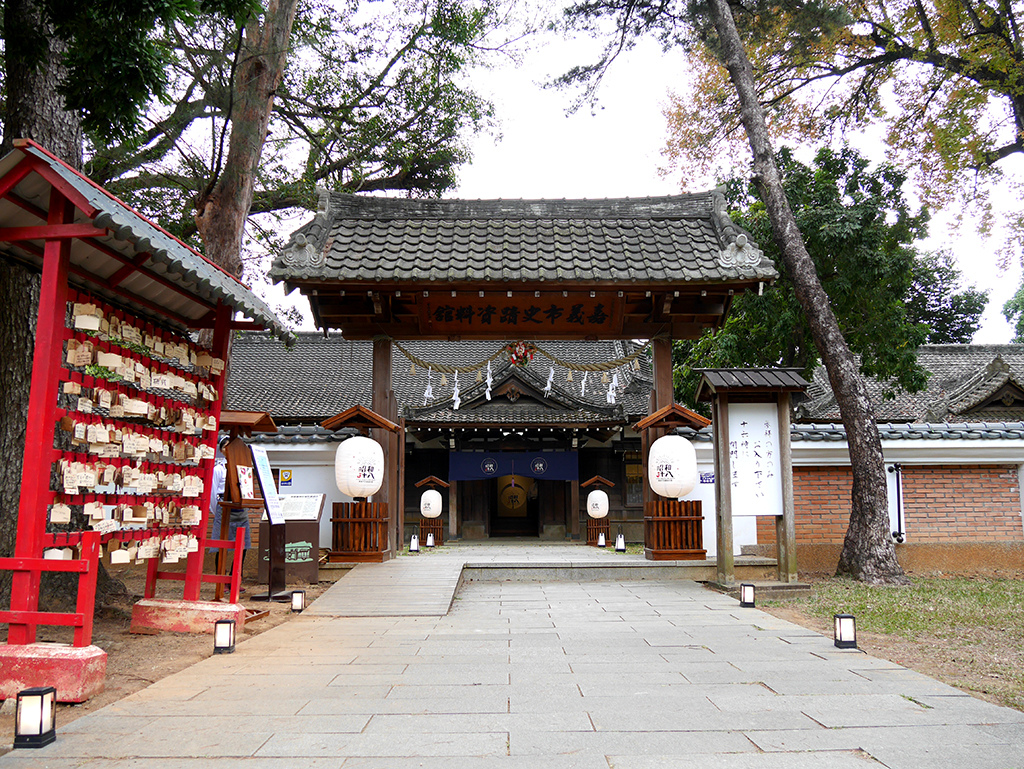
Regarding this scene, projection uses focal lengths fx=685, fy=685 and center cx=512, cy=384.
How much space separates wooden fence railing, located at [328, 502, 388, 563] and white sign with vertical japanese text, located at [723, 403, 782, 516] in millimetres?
4954

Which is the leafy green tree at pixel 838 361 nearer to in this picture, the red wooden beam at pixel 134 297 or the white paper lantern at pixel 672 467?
the white paper lantern at pixel 672 467

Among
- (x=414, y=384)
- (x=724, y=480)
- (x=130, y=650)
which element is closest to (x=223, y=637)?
(x=130, y=650)

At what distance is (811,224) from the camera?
14109 mm

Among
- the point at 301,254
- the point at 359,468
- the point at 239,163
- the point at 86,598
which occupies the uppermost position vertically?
the point at 239,163

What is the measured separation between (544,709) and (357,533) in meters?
6.58

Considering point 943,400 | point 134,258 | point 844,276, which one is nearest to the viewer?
point 134,258

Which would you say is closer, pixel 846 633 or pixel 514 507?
pixel 846 633

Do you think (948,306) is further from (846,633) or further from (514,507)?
(846,633)

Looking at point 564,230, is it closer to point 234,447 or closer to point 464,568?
point 464,568

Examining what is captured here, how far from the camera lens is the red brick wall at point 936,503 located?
34.0ft

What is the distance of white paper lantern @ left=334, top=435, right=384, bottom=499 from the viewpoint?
31.4 ft

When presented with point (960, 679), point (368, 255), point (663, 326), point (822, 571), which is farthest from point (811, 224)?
point (960, 679)

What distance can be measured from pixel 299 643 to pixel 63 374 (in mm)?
2823

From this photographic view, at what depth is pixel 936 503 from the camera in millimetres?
10492
